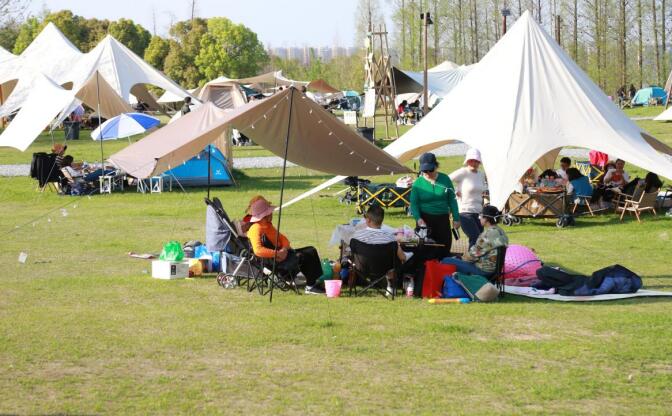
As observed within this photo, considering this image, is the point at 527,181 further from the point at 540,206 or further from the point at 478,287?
the point at 478,287

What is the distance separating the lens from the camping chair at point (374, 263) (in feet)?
32.5

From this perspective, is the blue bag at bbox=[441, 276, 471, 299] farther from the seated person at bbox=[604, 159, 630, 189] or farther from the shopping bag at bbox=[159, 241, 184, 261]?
the seated person at bbox=[604, 159, 630, 189]

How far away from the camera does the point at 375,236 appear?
997cm

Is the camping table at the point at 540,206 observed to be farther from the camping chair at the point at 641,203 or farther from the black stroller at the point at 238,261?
the black stroller at the point at 238,261

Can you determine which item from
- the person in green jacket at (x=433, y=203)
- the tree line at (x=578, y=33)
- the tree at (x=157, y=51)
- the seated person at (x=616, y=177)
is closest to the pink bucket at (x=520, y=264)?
the person in green jacket at (x=433, y=203)

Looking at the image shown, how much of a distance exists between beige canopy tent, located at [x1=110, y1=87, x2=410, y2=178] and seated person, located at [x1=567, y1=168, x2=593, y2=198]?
16.4 feet

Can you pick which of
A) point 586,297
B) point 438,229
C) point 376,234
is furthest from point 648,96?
point 376,234

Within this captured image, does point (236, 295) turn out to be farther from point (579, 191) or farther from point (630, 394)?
point (579, 191)

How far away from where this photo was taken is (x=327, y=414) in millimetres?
6270

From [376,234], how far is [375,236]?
24mm

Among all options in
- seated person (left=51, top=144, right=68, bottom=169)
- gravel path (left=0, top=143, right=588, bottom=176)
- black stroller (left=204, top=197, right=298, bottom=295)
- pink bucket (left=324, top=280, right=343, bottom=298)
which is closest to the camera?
pink bucket (left=324, top=280, right=343, bottom=298)

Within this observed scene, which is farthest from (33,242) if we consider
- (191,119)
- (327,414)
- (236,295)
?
(327,414)

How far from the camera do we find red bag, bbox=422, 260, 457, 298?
10.0 metres

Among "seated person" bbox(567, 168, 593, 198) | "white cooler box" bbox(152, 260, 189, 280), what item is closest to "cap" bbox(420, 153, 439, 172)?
"white cooler box" bbox(152, 260, 189, 280)
